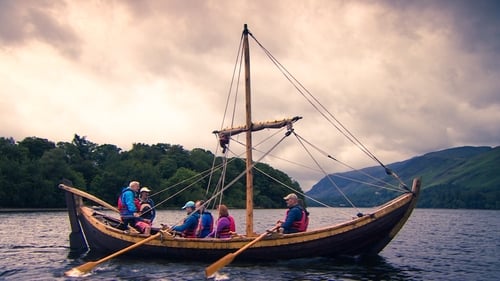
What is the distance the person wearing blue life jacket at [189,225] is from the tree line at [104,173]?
1790 inches

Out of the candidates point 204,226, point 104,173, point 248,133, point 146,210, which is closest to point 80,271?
point 146,210

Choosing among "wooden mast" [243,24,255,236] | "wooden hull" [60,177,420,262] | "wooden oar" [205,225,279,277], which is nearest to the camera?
"wooden oar" [205,225,279,277]

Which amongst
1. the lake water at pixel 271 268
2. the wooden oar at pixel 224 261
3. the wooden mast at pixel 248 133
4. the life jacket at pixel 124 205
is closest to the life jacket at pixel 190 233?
the lake water at pixel 271 268

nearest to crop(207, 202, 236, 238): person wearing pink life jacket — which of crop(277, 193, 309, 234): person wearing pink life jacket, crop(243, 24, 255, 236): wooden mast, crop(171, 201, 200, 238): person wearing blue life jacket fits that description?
crop(243, 24, 255, 236): wooden mast

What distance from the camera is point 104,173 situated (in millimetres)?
112312

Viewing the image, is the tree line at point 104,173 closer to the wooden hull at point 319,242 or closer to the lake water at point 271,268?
the lake water at point 271,268

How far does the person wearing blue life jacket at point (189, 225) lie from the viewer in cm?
2080

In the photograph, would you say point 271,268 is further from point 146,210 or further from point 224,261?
point 146,210

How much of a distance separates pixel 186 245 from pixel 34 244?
1432cm

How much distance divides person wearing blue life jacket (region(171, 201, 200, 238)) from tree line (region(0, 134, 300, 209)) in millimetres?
45457

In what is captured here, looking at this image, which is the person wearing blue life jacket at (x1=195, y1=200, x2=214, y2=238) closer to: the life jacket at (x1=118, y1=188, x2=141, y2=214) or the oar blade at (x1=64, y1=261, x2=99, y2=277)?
the life jacket at (x1=118, y1=188, x2=141, y2=214)

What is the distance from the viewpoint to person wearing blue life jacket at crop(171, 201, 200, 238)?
68.2 feet

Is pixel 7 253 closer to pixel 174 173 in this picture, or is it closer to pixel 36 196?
pixel 36 196

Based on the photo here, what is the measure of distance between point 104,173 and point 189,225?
318 ft
